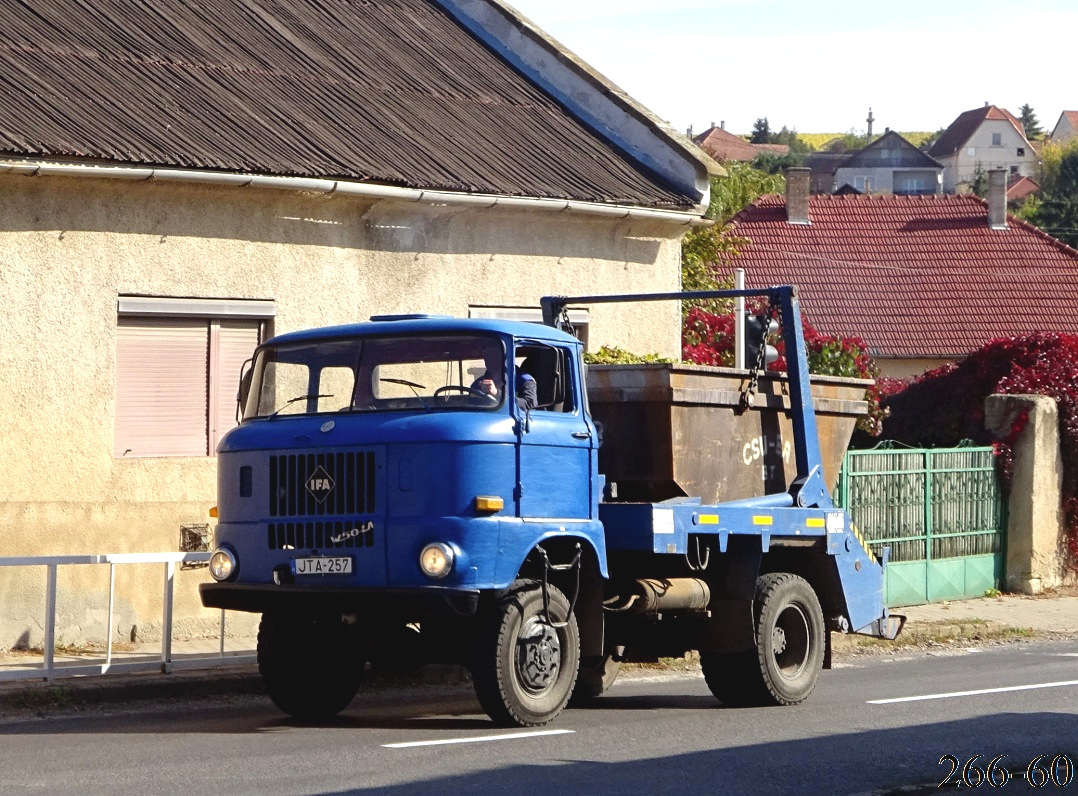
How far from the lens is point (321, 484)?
955 cm

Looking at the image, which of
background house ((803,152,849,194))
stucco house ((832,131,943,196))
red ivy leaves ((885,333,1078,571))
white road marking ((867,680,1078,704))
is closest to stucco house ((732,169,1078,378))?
red ivy leaves ((885,333,1078,571))

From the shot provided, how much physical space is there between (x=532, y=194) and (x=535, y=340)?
6.07 meters

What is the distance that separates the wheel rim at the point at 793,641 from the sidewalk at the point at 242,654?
8.34 feet

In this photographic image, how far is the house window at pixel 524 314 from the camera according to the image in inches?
628

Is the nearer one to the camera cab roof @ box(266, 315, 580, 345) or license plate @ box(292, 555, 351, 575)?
license plate @ box(292, 555, 351, 575)

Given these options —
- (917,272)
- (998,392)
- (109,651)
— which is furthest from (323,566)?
(917,272)

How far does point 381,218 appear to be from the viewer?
49.5 ft

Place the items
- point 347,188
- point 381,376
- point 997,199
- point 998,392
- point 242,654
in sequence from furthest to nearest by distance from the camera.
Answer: point 997,199 → point 998,392 → point 347,188 → point 242,654 → point 381,376

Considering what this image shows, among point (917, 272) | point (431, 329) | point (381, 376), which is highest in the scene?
point (917, 272)

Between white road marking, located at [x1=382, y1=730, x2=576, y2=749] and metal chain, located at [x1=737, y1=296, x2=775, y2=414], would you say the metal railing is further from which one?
metal chain, located at [x1=737, y1=296, x2=775, y2=414]

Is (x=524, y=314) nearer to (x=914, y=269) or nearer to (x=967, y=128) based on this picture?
(x=914, y=269)

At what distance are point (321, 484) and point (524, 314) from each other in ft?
23.0

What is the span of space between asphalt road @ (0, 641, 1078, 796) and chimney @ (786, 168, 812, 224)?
104 ft

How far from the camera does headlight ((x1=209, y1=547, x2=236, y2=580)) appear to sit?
9.83m
